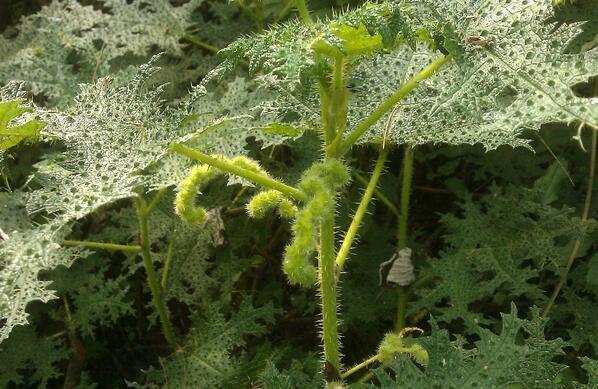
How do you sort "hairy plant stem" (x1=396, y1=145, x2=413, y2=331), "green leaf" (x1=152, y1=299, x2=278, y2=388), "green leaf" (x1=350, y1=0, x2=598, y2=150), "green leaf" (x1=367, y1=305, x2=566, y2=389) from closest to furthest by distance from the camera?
"green leaf" (x1=350, y1=0, x2=598, y2=150) → "green leaf" (x1=367, y1=305, x2=566, y2=389) → "green leaf" (x1=152, y1=299, x2=278, y2=388) → "hairy plant stem" (x1=396, y1=145, x2=413, y2=331)

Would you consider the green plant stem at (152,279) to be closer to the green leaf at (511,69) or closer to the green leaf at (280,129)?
the green leaf at (280,129)

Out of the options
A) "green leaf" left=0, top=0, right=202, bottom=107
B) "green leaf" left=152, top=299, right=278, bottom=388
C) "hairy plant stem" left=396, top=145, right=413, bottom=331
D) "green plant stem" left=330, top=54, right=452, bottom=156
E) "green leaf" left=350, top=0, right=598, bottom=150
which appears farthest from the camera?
"green leaf" left=0, top=0, right=202, bottom=107

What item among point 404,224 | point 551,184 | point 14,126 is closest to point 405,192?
point 404,224

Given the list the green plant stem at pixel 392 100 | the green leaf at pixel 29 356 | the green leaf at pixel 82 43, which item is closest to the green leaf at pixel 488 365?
the green plant stem at pixel 392 100

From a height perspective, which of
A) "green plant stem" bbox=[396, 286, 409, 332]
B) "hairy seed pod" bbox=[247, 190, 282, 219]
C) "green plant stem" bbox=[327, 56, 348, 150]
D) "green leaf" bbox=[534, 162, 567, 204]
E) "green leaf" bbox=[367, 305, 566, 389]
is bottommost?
"green plant stem" bbox=[396, 286, 409, 332]

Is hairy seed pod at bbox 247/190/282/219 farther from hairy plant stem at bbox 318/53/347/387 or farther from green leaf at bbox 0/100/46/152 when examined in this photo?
green leaf at bbox 0/100/46/152

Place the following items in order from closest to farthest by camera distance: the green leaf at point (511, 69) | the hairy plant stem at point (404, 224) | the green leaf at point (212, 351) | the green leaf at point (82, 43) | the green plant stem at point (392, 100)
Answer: the green leaf at point (511, 69), the green plant stem at point (392, 100), the green leaf at point (212, 351), the hairy plant stem at point (404, 224), the green leaf at point (82, 43)

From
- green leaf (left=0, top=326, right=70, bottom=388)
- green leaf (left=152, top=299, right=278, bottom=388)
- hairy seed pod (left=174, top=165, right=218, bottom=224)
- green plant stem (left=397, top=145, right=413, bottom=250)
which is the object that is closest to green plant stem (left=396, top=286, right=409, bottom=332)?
green plant stem (left=397, top=145, right=413, bottom=250)

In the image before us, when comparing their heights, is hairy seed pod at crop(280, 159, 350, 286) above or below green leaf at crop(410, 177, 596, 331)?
above
